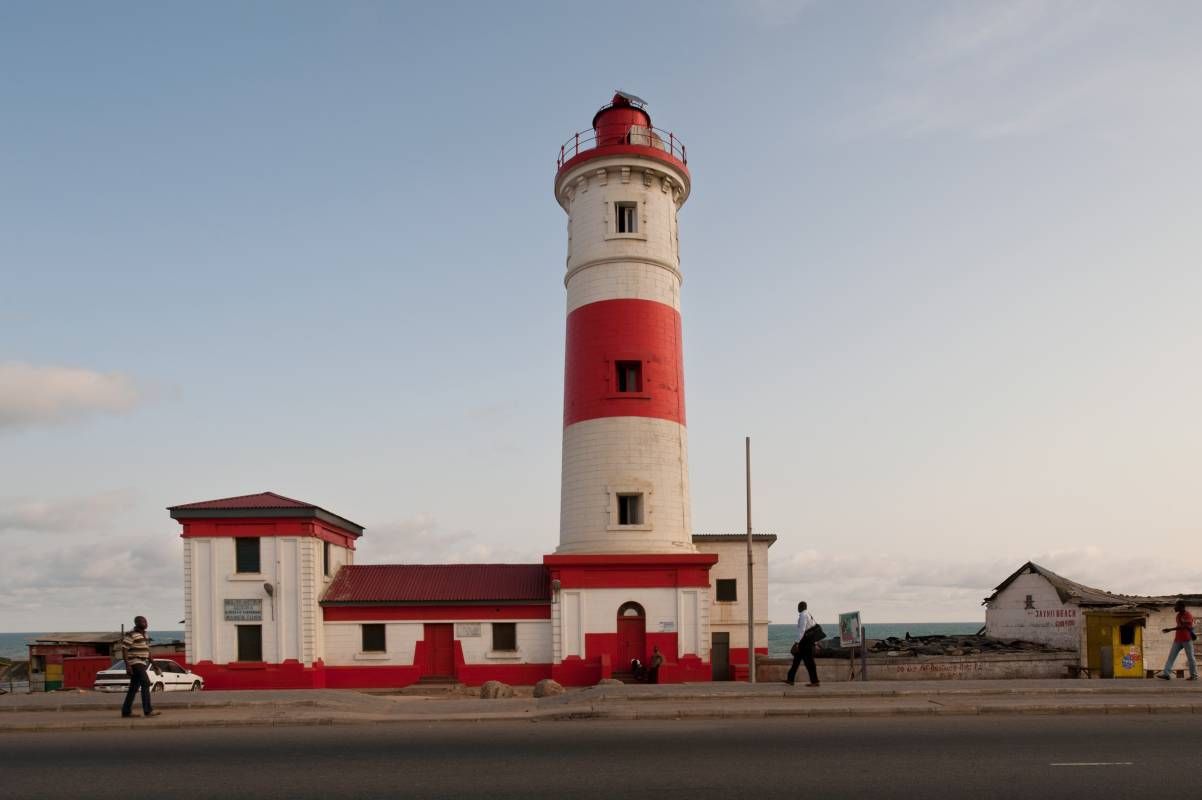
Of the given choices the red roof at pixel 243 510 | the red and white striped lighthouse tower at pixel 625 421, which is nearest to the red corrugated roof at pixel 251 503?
the red roof at pixel 243 510

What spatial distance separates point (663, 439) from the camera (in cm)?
2933

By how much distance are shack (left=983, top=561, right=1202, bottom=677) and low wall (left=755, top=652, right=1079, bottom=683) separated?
97cm

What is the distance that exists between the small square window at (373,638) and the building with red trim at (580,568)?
57 mm

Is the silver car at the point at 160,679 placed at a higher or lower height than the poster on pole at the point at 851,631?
lower

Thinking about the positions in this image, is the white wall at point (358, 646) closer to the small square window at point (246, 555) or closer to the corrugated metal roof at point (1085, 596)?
the small square window at point (246, 555)

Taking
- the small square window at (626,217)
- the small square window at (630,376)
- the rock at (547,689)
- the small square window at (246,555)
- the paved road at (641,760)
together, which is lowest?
the rock at (547,689)

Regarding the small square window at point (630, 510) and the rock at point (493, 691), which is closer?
the rock at point (493, 691)

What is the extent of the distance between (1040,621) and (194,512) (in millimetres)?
27944

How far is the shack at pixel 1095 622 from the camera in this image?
30.7m

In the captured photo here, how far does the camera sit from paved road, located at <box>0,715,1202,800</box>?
1095 cm

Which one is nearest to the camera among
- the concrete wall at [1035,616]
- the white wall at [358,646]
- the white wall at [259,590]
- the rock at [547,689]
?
the rock at [547,689]

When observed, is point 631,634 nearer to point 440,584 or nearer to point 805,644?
point 440,584

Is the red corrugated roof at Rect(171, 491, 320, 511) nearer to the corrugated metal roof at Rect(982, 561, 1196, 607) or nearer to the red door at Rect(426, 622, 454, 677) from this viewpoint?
the red door at Rect(426, 622, 454, 677)

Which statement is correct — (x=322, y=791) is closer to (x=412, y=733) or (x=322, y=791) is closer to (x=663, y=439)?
(x=412, y=733)
